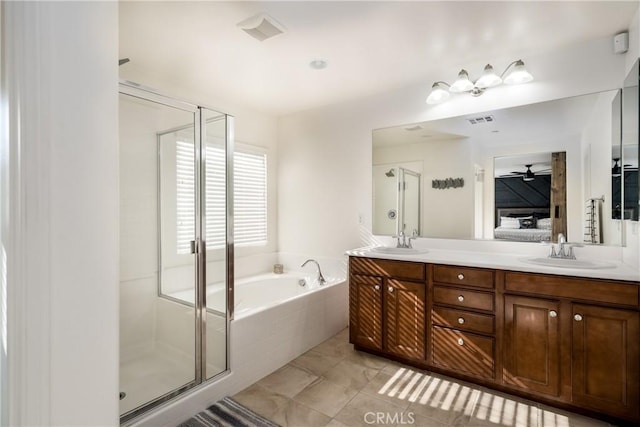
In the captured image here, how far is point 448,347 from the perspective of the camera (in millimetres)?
2352

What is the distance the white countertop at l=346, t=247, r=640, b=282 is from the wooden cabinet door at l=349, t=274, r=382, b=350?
24cm

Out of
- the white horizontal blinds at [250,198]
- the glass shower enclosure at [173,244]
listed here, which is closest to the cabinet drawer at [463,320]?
the glass shower enclosure at [173,244]

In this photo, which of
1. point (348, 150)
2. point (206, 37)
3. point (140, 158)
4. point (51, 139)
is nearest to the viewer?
point (51, 139)

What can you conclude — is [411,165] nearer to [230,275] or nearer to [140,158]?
[230,275]

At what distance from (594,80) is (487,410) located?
7.73 ft

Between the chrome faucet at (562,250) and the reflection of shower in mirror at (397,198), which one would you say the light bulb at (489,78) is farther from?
the chrome faucet at (562,250)

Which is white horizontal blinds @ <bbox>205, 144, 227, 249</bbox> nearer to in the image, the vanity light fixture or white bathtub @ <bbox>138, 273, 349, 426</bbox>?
white bathtub @ <bbox>138, 273, 349, 426</bbox>

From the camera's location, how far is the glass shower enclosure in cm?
217

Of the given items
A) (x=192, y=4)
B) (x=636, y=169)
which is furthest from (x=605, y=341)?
(x=192, y=4)

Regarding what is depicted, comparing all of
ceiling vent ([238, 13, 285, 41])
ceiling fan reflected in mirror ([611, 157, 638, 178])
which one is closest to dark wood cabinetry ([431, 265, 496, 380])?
ceiling fan reflected in mirror ([611, 157, 638, 178])

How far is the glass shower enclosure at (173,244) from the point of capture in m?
2.17

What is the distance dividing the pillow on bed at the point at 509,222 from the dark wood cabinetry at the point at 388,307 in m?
0.78

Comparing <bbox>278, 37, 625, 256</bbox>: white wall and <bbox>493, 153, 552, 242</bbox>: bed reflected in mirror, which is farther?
<bbox>493, 153, 552, 242</bbox>: bed reflected in mirror

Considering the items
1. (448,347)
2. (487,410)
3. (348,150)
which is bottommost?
(487,410)
